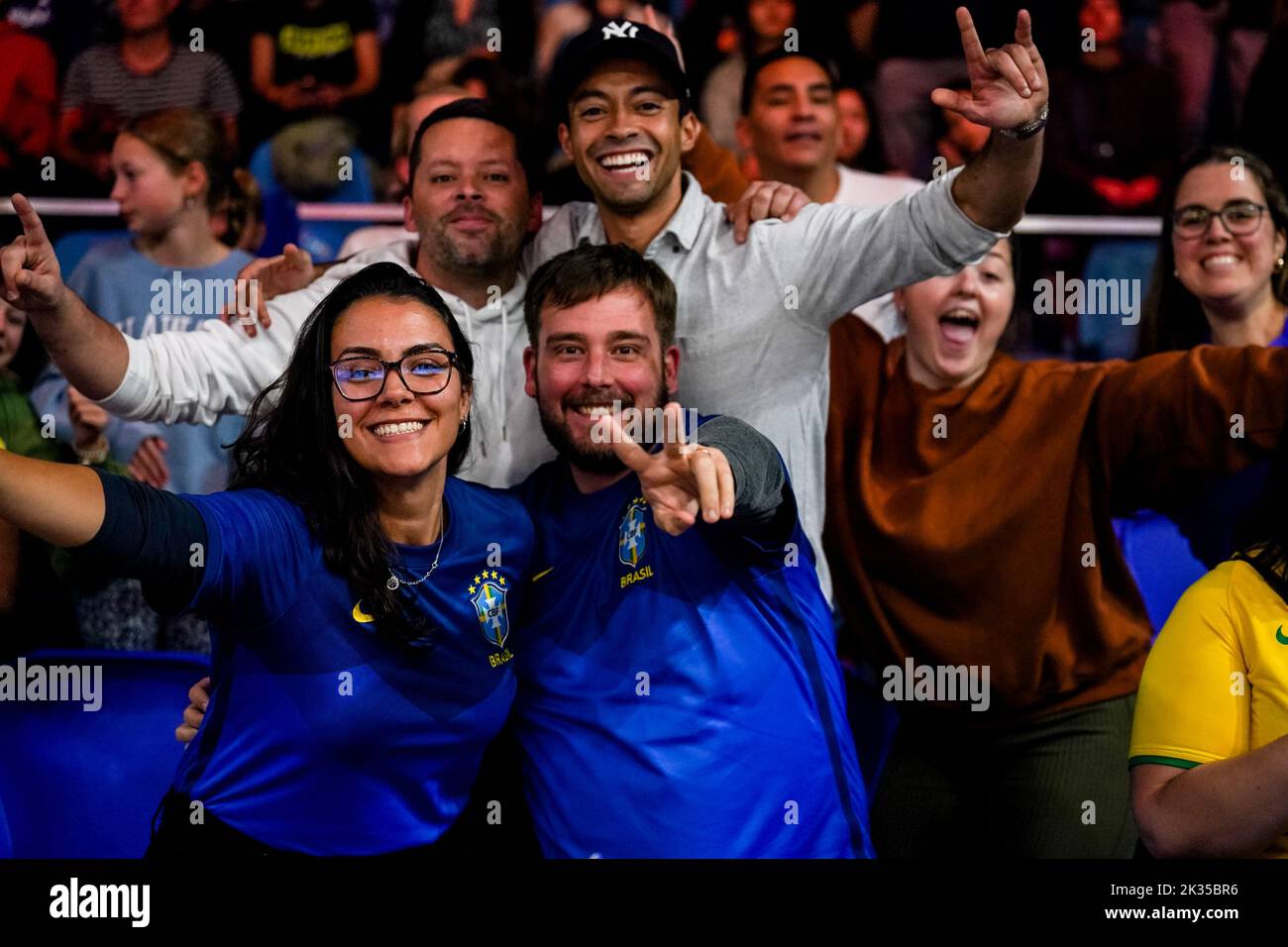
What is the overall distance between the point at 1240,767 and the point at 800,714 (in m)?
0.67

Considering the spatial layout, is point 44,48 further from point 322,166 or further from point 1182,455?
point 1182,455

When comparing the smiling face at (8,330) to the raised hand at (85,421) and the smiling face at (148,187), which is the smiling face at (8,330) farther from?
the smiling face at (148,187)

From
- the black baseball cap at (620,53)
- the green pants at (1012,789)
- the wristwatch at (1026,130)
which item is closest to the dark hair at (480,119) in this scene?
the black baseball cap at (620,53)

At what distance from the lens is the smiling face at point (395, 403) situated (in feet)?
6.87

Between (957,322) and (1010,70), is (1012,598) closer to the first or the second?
(957,322)

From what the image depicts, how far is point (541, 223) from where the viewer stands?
2.90 metres

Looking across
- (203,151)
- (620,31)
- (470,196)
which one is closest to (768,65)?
(620,31)

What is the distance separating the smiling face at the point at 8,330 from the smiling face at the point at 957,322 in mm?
1932

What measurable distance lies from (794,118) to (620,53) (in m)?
0.83

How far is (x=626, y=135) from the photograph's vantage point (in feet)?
8.66

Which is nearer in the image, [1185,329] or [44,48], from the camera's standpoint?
[1185,329]

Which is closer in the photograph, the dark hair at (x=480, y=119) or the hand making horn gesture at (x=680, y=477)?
the hand making horn gesture at (x=680, y=477)

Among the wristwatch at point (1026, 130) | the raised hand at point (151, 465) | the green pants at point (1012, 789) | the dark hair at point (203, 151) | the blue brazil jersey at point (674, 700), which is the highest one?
the dark hair at point (203, 151)
